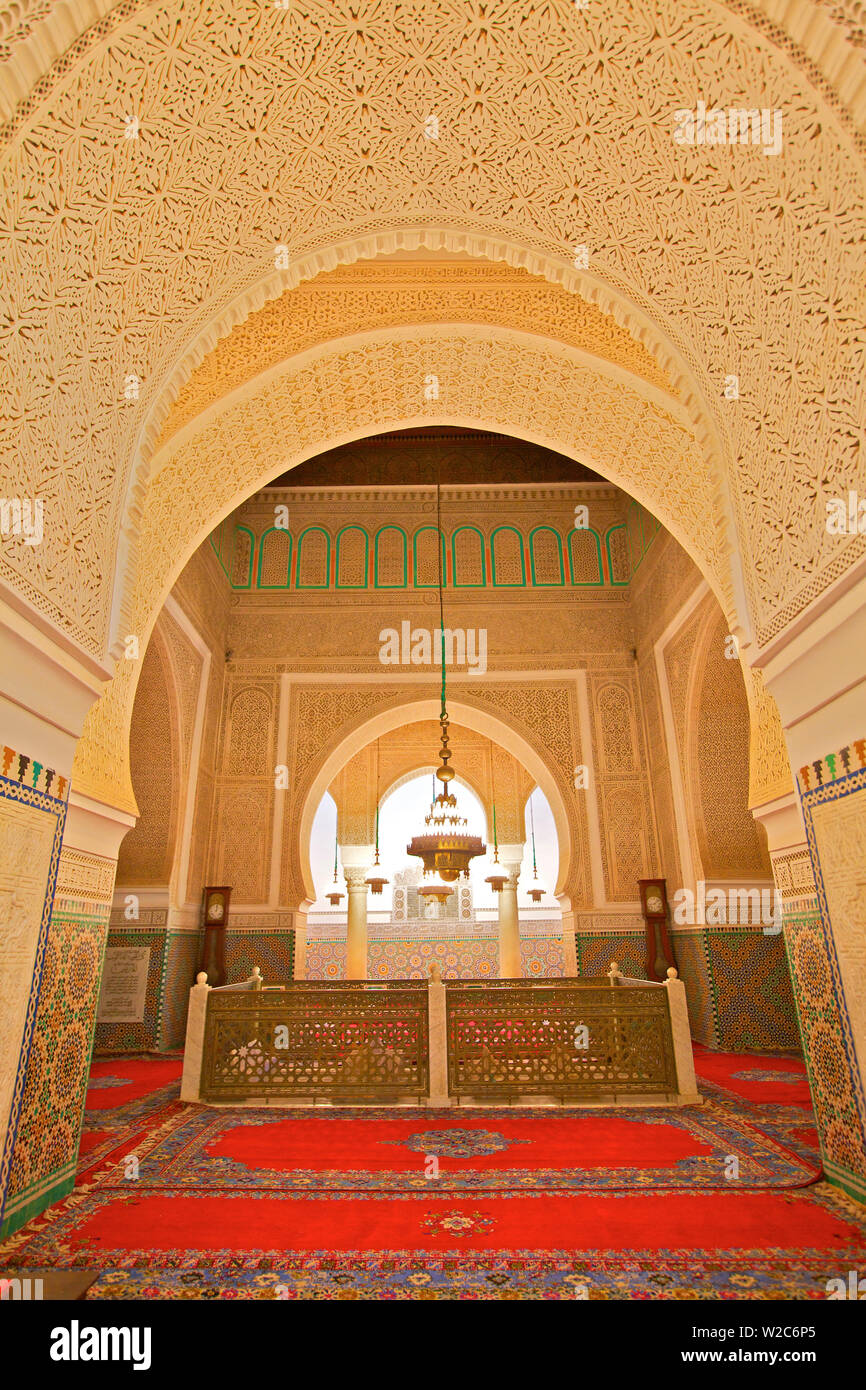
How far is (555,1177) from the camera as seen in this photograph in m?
2.10

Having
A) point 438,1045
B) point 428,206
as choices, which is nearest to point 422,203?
point 428,206

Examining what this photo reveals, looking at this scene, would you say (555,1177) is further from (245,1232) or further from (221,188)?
(221,188)

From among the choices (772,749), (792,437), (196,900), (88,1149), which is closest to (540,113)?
(792,437)

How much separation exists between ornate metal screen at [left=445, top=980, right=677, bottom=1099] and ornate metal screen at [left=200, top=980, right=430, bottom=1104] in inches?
7.3

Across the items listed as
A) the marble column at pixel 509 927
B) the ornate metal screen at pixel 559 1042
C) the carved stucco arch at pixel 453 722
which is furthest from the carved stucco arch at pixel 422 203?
the marble column at pixel 509 927

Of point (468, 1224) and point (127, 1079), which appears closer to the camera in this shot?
point (468, 1224)

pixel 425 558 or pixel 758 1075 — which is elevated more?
pixel 425 558

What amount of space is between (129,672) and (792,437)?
6.81 feet

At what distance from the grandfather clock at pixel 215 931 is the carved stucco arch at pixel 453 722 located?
53 cm

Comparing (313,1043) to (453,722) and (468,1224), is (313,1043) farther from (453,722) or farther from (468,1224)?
(453,722)

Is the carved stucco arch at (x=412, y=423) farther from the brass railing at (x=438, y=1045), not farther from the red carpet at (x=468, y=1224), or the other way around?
the brass railing at (x=438, y=1045)

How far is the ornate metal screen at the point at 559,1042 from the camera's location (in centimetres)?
313

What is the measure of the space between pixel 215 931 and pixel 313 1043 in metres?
2.20

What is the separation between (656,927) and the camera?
5.15m
